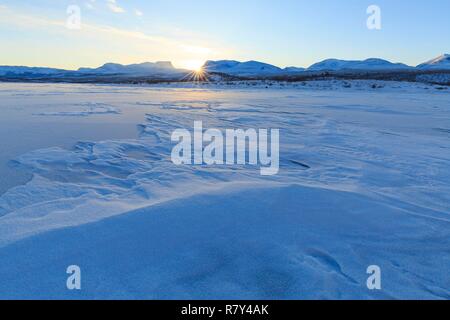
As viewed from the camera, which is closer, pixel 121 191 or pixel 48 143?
pixel 121 191

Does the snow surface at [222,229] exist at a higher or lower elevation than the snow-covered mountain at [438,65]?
lower

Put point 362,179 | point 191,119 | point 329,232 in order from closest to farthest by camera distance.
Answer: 1. point 329,232
2. point 362,179
3. point 191,119

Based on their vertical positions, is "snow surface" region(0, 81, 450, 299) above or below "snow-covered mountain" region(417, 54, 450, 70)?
below

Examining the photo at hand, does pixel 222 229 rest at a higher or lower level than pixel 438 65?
lower

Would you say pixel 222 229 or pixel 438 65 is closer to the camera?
pixel 222 229

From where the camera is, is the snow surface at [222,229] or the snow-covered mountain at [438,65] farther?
the snow-covered mountain at [438,65]

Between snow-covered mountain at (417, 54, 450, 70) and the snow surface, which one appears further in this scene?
snow-covered mountain at (417, 54, 450, 70)

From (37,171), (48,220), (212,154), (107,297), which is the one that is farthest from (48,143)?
(107,297)
